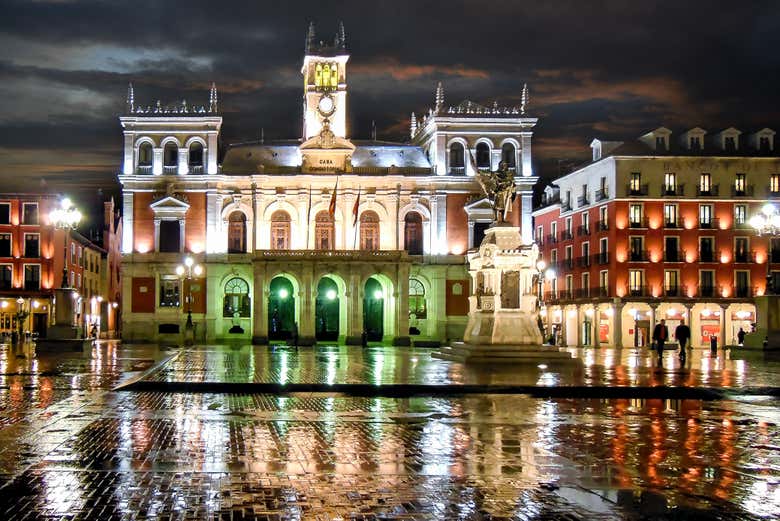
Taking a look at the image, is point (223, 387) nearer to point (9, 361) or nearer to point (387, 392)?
point (387, 392)

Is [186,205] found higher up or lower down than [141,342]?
higher up

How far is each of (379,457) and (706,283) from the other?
6728 centimetres

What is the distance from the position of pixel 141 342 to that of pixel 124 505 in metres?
65.5

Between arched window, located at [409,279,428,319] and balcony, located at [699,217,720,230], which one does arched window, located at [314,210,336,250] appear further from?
balcony, located at [699,217,720,230]

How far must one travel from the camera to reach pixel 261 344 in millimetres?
71000

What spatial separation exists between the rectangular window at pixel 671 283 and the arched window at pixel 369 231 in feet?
70.6

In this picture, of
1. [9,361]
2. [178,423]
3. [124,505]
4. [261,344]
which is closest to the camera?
[124,505]

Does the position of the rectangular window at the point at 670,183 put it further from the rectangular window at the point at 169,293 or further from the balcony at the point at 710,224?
the rectangular window at the point at 169,293

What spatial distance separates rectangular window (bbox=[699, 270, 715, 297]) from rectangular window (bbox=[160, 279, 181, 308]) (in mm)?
38293

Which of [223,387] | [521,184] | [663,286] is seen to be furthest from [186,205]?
[223,387]

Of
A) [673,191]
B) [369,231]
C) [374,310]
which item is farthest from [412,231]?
[673,191]

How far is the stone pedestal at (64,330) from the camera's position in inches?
1706

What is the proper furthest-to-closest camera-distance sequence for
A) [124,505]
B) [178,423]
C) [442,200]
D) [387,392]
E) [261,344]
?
[442,200], [261,344], [387,392], [178,423], [124,505]

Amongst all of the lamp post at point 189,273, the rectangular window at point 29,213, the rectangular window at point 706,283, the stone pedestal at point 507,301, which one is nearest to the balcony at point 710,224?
the rectangular window at point 706,283
